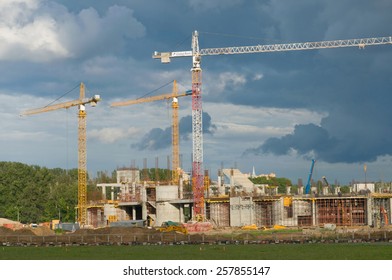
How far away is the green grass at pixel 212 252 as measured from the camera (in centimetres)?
5162

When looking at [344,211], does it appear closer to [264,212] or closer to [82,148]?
[264,212]

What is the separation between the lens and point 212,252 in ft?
187

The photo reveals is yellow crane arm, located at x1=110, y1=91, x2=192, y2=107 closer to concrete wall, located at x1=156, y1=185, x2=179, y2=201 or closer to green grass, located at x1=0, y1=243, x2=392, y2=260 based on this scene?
concrete wall, located at x1=156, y1=185, x2=179, y2=201

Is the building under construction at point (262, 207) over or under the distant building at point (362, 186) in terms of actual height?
under

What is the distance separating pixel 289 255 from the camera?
174ft

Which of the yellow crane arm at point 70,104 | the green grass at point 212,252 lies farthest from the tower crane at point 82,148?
the green grass at point 212,252

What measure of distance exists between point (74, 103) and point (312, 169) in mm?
54637

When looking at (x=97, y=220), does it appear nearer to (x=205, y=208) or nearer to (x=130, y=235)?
(x=205, y=208)

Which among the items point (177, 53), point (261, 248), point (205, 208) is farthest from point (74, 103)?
point (261, 248)

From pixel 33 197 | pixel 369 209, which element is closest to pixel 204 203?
pixel 369 209

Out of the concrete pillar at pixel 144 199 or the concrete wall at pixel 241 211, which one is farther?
the concrete pillar at pixel 144 199

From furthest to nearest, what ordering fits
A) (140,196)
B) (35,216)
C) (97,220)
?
(35,216)
(97,220)
(140,196)

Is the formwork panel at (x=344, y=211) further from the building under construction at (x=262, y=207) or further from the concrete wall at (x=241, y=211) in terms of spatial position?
the concrete wall at (x=241, y=211)

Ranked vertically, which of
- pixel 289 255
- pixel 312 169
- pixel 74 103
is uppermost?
pixel 74 103
